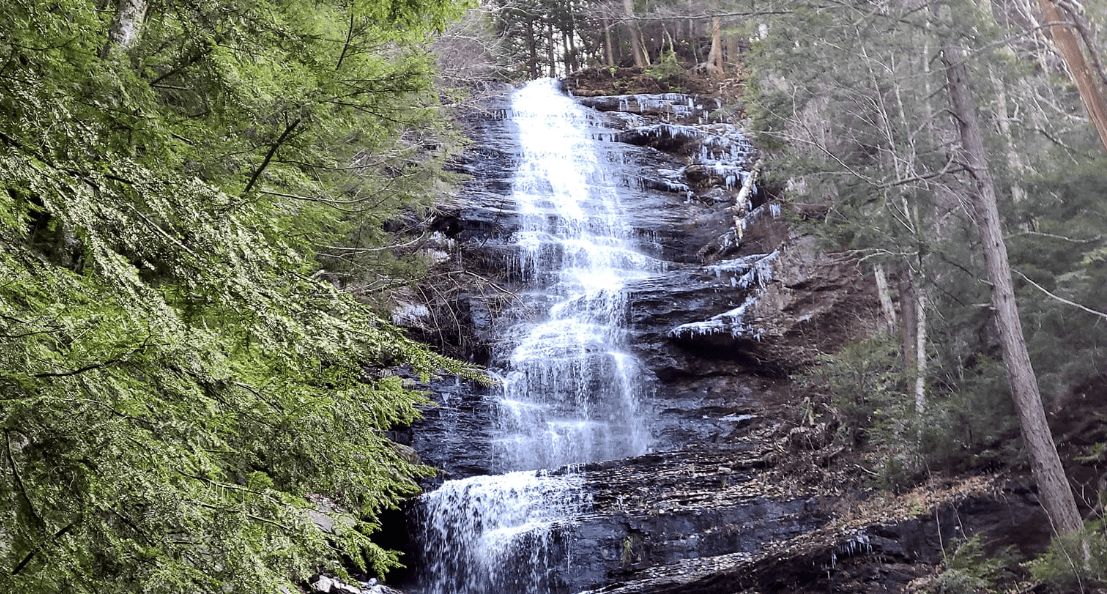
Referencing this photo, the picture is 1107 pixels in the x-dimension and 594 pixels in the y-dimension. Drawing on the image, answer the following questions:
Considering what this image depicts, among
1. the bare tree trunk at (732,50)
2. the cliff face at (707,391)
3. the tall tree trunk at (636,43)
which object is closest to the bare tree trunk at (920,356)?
the cliff face at (707,391)

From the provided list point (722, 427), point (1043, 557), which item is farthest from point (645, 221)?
point (1043, 557)

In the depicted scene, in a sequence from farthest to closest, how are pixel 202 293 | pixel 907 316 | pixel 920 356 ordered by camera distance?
pixel 907 316 → pixel 920 356 → pixel 202 293

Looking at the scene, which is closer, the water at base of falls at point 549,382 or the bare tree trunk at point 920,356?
the water at base of falls at point 549,382

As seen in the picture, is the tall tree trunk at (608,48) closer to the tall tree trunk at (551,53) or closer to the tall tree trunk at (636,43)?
the tall tree trunk at (636,43)

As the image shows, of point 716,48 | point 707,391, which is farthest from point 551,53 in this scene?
point 707,391

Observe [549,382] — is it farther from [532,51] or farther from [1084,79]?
[532,51]

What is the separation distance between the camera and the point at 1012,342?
10.9m

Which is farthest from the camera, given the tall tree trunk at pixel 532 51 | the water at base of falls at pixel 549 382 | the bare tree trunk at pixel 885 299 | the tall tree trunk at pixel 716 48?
the tall tree trunk at pixel 532 51

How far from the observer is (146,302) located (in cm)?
334

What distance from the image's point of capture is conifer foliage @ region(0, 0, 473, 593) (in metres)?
3.29

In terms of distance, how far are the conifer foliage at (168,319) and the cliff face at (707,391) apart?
8.12 m

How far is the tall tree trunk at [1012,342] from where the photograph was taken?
33.8 ft

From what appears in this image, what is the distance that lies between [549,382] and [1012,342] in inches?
363

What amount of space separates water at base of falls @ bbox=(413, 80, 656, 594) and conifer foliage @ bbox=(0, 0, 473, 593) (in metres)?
7.97
